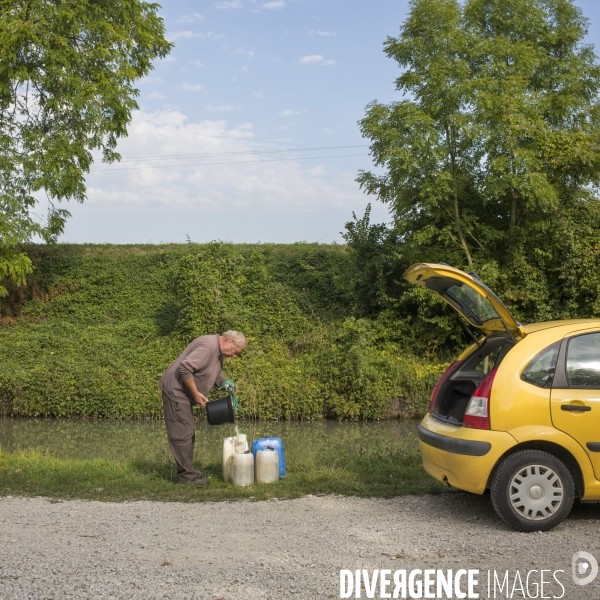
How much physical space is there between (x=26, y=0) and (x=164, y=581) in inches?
947

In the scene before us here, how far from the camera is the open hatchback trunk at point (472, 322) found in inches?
259

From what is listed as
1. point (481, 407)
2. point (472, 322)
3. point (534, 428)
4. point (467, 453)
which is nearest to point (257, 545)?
point (467, 453)

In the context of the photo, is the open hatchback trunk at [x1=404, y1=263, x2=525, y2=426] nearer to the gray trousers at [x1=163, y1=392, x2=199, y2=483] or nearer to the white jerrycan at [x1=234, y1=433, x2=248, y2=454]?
the white jerrycan at [x1=234, y1=433, x2=248, y2=454]

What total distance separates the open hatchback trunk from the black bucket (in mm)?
2362

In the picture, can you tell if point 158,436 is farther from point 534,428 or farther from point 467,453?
point 534,428

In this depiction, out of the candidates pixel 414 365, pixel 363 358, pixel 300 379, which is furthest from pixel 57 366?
pixel 414 365

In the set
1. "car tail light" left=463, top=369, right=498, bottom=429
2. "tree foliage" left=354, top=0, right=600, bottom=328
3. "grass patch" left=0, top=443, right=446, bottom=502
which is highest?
"tree foliage" left=354, top=0, right=600, bottom=328

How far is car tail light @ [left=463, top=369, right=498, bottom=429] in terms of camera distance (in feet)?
20.6

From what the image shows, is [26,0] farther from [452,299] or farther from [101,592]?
[101,592]

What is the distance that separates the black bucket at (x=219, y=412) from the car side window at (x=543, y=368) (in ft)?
11.5

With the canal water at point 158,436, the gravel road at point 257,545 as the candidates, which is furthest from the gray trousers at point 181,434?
the canal water at point 158,436

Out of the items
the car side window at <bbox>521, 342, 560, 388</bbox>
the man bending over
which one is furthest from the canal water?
the car side window at <bbox>521, 342, 560, 388</bbox>

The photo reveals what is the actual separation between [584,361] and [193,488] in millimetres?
4312

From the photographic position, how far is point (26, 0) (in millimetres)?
24141
